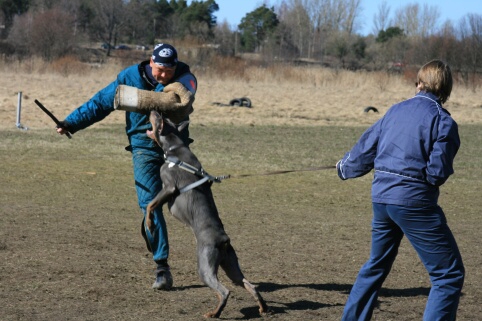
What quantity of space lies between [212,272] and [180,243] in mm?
2983

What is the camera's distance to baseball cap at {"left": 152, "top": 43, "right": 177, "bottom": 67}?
647 centimetres

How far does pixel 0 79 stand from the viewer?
1286 inches

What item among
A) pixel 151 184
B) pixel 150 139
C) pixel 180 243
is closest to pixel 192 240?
pixel 180 243

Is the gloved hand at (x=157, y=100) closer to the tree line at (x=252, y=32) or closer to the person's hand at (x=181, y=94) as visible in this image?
the person's hand at (x=181, y=94)

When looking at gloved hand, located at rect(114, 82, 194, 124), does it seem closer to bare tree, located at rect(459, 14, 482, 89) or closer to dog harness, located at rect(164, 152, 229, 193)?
dog harness, located at rect(164, 152, 229, 193)

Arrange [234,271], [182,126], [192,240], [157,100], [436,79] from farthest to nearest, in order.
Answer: [192,240] < [157,100] < [182,126] < [234,271] < [436,79]

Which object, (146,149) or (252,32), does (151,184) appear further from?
(252,32)

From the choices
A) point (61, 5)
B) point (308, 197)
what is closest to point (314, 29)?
point (61, 5)

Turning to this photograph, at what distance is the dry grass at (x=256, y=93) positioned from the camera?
1019 inches

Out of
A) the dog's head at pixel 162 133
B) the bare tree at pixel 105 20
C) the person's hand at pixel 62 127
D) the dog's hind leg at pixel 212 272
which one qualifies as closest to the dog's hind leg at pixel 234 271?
the dog's hind leg at pixel 212 272

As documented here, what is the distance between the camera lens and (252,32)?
88688 mm

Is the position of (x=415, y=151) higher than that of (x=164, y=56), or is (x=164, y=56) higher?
(x=164, y=56)

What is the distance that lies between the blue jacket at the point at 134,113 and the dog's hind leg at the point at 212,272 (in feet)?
4.45

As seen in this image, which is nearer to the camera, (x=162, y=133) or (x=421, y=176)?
(x=421, y=176)
